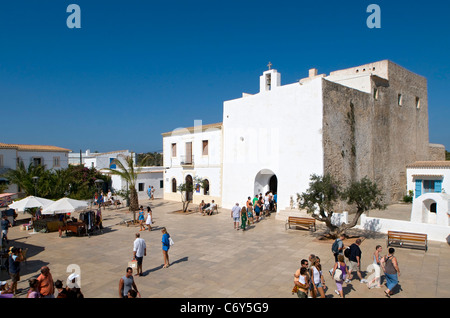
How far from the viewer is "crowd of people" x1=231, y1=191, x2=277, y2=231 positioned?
51.8ft

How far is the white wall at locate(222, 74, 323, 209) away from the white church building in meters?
0.06

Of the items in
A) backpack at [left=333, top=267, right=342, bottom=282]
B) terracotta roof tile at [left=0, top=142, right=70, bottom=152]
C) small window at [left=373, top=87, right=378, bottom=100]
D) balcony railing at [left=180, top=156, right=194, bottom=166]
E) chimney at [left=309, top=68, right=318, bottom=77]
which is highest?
chimney at [left=309, top=68, right=318, bottom=77]

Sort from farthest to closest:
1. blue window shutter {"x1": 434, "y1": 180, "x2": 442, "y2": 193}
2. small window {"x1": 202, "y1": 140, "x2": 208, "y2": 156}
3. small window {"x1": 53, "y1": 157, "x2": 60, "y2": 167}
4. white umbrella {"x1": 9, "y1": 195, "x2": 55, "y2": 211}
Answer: small window {"x1": 53, "y1": 157, "x2": 60, "y2": 167} < small window {"x1": 202, "y1": 140, "x2": 208, "y2": 156} < blue window shutter {"x1": 434, "y1": 180, "x2": 442, "y2": 193} < white umbrella {"x1": 9, "y1": 195, "x2": 55, "y2": 211}

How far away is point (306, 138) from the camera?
1792 centimetres

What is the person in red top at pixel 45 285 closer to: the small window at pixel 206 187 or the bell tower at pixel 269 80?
the bell tower at pixel 269 80

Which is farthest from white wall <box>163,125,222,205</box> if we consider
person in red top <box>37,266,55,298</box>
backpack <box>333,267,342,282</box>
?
person in red top <box>37,266,55,298</box>

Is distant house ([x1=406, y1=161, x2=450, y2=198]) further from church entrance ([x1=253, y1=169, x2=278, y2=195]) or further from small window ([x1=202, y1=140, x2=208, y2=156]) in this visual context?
small window ([x1=202, y1=140, x2=208, y2=156])

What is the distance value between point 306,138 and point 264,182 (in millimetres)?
5100

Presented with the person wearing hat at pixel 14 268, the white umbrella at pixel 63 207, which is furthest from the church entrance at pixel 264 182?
the person wearing hat at pixel 14 268

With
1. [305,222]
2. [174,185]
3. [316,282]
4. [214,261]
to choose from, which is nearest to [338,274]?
[316,282]

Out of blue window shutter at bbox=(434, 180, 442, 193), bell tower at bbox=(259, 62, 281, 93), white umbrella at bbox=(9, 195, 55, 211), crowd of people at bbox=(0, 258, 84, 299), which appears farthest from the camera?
blue window shutter at bbox=(434, 180, 442, 193)

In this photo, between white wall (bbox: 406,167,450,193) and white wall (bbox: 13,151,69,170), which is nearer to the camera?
white wall (bbox: 406,167,450,193)

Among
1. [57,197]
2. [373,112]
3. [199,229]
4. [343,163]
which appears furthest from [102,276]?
[373,112]
